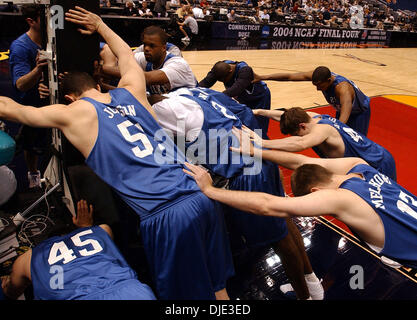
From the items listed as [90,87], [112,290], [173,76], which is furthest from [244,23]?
[112,290]

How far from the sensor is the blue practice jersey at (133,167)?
7.04 ft

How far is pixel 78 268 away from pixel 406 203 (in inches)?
81.5

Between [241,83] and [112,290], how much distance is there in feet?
10.3

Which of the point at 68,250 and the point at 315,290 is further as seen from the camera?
the point at 315,290

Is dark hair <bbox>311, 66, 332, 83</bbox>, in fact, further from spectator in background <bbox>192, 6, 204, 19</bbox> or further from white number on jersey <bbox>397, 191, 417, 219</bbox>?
spectator in background <bbox>192, 6, 204, 19</bbox>

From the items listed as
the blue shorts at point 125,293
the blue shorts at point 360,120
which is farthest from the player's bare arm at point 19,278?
the blue shorts at point 360,120

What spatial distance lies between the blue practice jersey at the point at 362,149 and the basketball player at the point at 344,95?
810 millimetres

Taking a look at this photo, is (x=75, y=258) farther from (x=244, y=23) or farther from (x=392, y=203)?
(x=244, y=23)

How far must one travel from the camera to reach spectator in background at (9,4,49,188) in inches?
130

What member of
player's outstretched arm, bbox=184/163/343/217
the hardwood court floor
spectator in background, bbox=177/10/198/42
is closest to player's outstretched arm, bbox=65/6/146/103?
player's outstretched arm, bbox=184/163/343/217

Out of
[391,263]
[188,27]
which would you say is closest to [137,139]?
[391,263]

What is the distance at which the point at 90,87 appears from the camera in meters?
2.41

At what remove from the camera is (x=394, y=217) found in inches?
85.0

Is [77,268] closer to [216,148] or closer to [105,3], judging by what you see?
[216,148]
